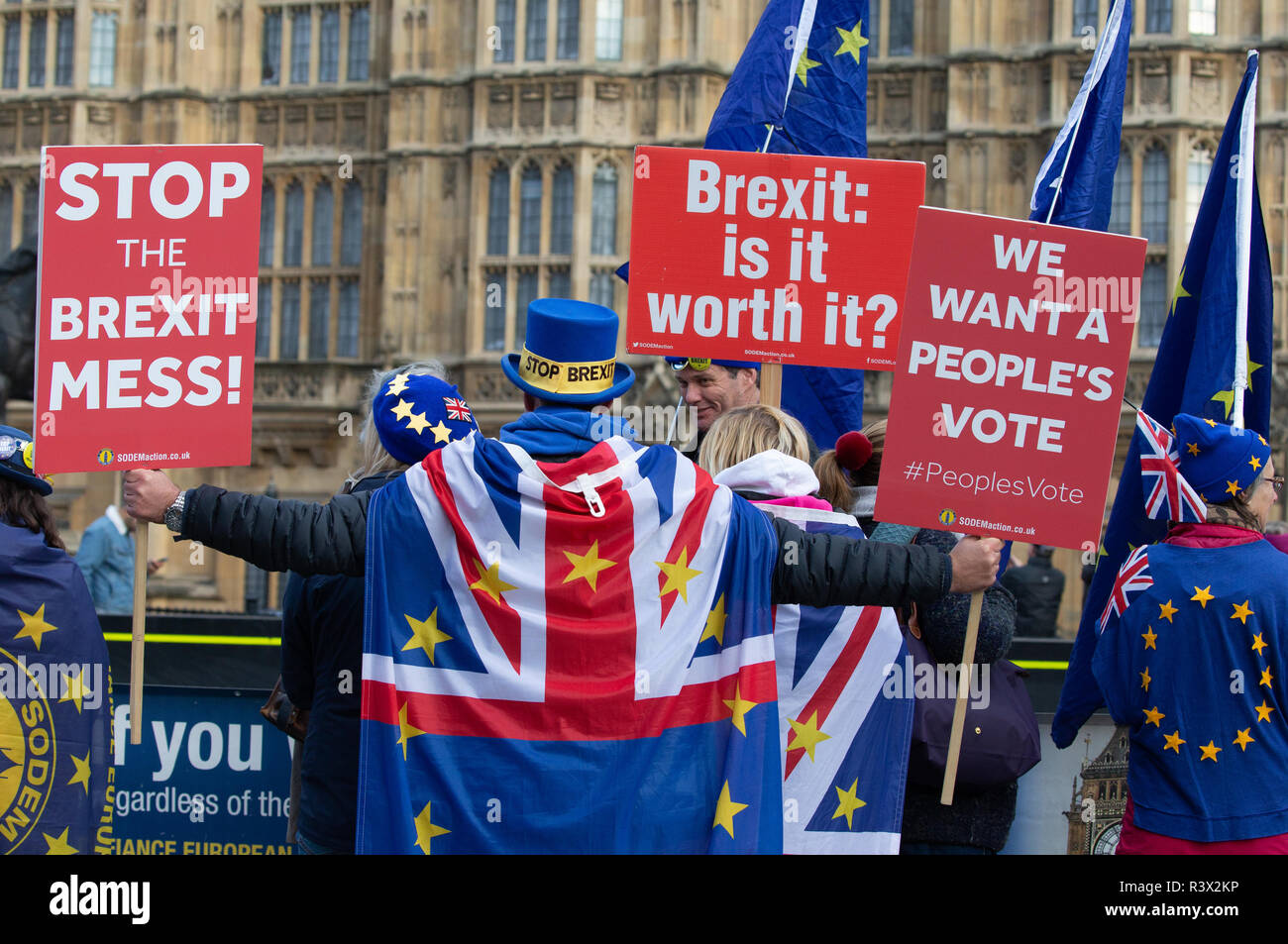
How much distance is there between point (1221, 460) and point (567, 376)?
1.68 m

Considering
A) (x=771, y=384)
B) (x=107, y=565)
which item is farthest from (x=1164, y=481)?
(x=107, y=565)

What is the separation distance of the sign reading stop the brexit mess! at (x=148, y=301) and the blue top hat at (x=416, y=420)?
350mm

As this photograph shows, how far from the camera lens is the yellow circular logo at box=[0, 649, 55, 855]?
414cm

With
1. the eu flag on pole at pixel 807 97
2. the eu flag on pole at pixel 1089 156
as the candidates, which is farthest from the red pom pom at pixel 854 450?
the eu flag on pole at pixel 807 97

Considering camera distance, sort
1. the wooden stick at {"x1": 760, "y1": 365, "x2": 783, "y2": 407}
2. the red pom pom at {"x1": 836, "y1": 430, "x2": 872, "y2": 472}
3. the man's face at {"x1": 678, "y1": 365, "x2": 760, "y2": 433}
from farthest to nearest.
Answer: the man's face at {"x1": 678, "y1": 365, "x2": 760, "y2": 433}, the wooden stick at {"x1": 760, "y1": 365, "x2": 783, "y2": 407}, the red pom pom at {"x1": 836, "y1": 430, "x2": 872, "y2": 472}

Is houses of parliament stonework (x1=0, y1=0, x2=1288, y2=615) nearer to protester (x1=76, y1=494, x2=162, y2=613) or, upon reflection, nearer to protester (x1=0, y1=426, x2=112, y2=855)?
protester (x1=76, y1=494, x2=162, y2=613)

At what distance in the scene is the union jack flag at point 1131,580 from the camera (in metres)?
4.01

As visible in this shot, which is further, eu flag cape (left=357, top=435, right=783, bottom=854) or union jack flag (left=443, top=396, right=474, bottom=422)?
union jack flag (left=443, top=396, right=474, bottom=422)

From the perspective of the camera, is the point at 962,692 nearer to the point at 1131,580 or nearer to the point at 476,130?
the point at 1131,580

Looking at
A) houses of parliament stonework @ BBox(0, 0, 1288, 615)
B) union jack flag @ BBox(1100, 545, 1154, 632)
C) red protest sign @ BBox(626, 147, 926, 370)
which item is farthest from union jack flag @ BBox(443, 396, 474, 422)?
houses of parliament stonework @ BBox(0, 0, 1288, 615)

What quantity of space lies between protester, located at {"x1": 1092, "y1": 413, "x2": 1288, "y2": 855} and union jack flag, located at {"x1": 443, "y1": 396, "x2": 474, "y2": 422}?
69.3 inches

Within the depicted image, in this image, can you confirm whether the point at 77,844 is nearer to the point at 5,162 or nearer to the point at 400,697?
Result: the point at 400,697

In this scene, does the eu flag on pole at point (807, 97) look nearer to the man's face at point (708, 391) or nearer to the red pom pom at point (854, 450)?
the man's face at point (708, 391)

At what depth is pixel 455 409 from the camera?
4047 millimetres
